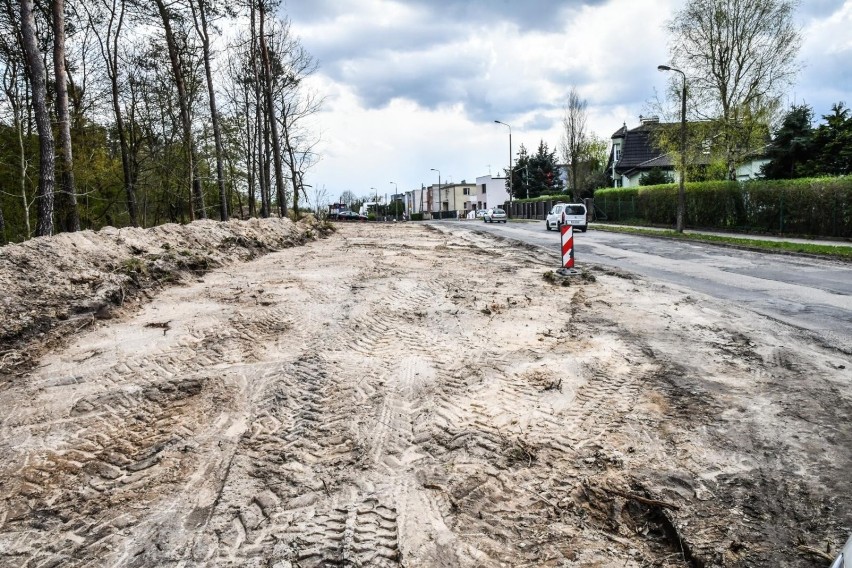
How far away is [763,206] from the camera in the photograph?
24.4 m

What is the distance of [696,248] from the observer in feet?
64.1

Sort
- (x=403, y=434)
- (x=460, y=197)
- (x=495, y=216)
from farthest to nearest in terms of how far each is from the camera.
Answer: (x=460, y=197)
(x=495, y=216)
(x=403, y=434)

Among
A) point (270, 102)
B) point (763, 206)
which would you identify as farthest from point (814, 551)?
point (270, 102)

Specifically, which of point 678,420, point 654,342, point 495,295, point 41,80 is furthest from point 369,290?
point 41,80

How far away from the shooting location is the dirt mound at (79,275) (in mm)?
6004

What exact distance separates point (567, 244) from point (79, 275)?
9061 mm

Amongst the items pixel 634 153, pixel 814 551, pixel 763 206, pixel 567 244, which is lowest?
pixel 814 551

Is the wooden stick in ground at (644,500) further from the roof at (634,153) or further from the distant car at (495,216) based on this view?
the roof at (634,153)

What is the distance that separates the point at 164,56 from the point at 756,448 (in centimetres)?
2637

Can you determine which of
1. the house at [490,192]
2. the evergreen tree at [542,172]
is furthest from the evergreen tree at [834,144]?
Result: the house at [490,192]

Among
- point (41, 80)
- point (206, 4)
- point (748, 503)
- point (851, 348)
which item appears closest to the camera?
point (748, 503)

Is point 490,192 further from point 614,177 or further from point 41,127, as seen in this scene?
point 41,127

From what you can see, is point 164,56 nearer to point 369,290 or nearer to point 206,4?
point 206,4

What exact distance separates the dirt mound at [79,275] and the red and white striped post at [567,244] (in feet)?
24.7
